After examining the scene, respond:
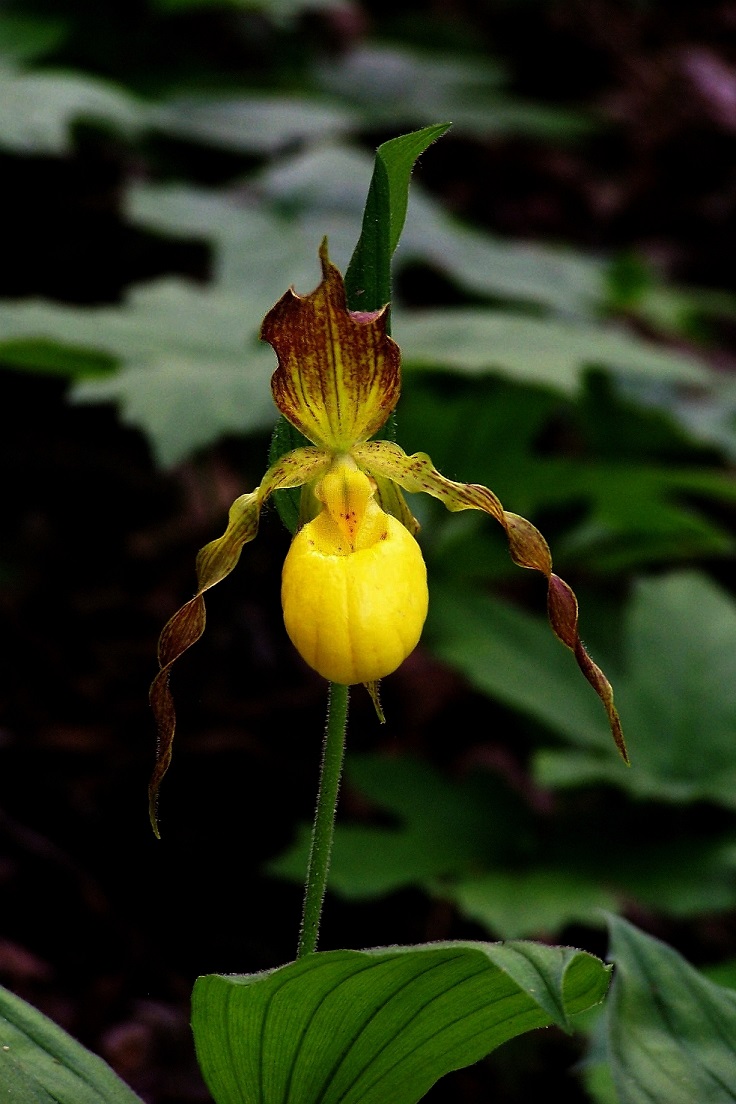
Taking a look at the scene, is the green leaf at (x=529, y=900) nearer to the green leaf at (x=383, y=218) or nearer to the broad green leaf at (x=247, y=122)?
the green leaf at (x=383, y=218)

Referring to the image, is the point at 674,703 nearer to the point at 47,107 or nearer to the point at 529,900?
the point at 529,900

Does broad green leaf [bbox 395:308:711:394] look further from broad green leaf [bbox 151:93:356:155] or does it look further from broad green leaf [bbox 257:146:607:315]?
broad green leaf [bbox 151:93:356:155]

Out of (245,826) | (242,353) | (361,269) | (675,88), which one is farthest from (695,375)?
(675,88)

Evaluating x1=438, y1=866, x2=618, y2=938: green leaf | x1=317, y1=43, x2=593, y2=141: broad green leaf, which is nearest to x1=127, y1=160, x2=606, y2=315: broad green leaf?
x1=317, y1=43, x2=593, y2=141: broad green leaf

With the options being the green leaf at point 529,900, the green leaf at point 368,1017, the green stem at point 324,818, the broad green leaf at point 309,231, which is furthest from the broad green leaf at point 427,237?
the green leaf at point 368,1017

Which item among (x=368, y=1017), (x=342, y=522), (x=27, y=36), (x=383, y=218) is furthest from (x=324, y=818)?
(x=27, y=36)

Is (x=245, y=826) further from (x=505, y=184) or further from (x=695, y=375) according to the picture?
(x=505, y=184)
